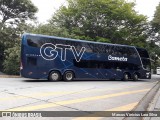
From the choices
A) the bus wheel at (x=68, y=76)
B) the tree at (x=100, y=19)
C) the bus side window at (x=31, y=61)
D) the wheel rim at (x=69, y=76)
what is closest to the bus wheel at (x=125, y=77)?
the bus wheel at (x=68, y=76)

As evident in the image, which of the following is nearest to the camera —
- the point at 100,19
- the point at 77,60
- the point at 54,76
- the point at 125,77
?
the point at 54,76

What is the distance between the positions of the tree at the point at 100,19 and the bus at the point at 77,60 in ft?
22.4

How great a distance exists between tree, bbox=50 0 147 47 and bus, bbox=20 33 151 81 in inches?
269

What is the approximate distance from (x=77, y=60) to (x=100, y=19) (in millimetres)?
12513

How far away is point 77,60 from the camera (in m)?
20.0

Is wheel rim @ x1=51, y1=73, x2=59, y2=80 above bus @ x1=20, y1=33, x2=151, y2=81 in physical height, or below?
below

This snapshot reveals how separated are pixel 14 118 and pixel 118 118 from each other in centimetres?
264

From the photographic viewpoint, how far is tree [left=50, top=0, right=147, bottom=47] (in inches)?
1208

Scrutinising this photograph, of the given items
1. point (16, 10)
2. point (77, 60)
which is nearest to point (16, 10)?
point (16, 10)

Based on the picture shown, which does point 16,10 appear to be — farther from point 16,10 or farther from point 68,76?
point 68,76

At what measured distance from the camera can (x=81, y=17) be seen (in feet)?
103

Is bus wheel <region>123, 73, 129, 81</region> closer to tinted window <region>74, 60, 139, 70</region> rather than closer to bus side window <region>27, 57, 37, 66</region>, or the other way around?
tinted window <region>74, 60, 139, 70</region>

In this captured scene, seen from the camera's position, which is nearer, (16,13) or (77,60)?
(77,60)

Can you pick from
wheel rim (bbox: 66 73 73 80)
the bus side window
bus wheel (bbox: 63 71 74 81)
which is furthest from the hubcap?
the bus side window
